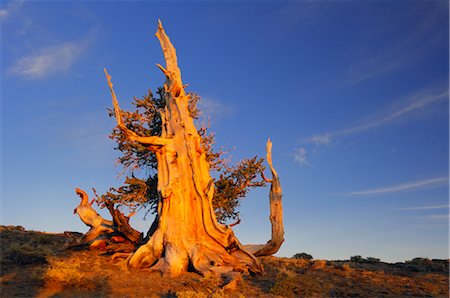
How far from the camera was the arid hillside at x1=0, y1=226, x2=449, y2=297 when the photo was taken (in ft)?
37.1

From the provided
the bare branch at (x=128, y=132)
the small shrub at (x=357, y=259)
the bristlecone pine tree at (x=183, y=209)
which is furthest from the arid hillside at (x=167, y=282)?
the small shrub at (x=357, y=259)

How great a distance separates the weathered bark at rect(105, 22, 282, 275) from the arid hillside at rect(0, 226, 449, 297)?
0.82m

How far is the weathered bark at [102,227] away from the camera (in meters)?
18.0

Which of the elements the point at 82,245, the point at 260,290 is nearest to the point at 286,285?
the point at 260,290

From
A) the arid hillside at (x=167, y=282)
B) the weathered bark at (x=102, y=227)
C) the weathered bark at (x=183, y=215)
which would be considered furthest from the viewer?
the weathered bark at (x=102, y=227)

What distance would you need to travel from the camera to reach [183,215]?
15.9 m

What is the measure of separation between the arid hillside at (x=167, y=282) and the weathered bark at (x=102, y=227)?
4.63 feet

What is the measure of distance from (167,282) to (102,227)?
7081 mm

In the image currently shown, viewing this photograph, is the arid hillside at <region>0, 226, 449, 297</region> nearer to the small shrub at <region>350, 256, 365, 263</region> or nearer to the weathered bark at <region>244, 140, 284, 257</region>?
the weathered bark at <region>244, 140, 284, 257</region>

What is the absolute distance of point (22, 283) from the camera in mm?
11539

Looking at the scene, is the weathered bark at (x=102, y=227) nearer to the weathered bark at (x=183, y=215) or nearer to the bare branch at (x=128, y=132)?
the weathered bark at (x=183, y=215)

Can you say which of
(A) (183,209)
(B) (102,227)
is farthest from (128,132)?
(B) (102,227)

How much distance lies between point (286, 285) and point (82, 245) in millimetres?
10406

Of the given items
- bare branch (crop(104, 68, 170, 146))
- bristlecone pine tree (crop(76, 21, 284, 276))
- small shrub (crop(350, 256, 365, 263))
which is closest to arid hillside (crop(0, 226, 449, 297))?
bristlecone pine tree (crop(76, 21, 284, 276))
